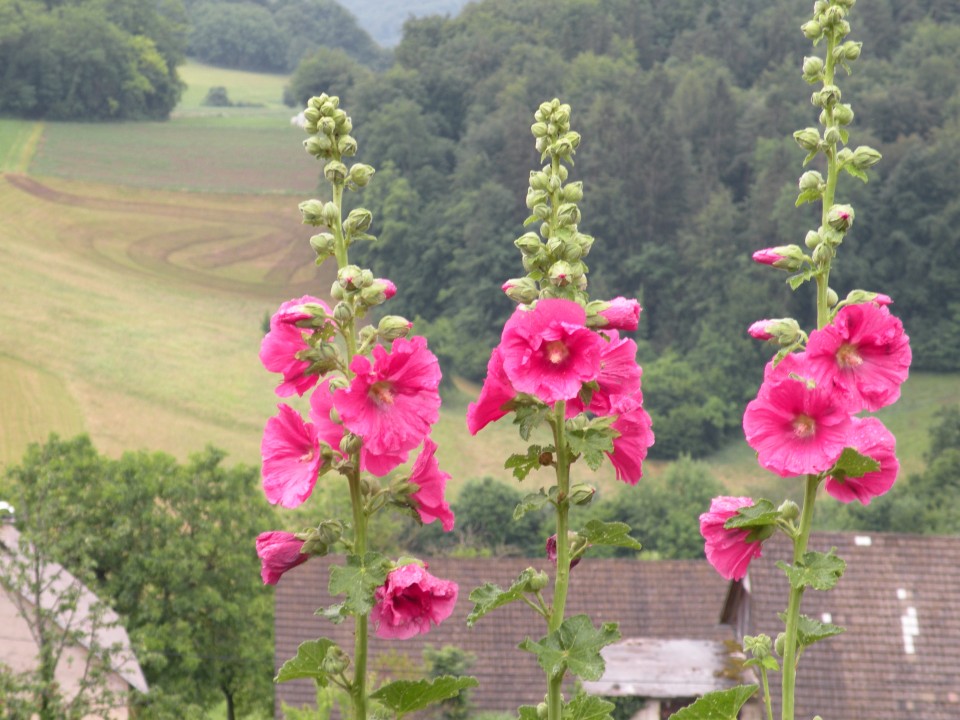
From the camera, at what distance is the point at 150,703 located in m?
29.4

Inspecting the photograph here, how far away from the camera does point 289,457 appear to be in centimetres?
380

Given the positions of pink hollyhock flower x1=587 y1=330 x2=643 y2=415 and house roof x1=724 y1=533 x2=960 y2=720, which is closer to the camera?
pink hollyhock flower x1=587 y1=330 x2=643 y2=415

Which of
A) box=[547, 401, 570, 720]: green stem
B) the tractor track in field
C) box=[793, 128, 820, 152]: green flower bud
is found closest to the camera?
box=[547, 401, 570, 720]: green stem

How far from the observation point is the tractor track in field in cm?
10206

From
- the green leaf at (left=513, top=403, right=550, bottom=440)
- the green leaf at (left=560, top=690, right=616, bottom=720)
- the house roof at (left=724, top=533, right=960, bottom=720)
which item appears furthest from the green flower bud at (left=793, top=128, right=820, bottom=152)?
the house roof at (left=724, top=533, right=960, bottom=720)

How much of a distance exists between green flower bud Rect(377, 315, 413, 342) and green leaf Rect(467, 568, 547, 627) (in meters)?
0.64

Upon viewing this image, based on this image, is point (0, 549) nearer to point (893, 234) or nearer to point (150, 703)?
point (150, 703)

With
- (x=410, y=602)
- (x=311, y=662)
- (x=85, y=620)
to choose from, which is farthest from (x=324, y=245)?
(x=85, y=620)

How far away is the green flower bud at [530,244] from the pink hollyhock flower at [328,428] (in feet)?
1.82

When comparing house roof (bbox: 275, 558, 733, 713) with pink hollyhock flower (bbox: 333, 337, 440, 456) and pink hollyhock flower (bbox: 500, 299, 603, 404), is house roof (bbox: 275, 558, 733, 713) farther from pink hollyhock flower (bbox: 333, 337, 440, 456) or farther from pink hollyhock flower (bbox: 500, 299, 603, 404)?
pink hollyhock flower (bbox: 500, 299, 603, 404)

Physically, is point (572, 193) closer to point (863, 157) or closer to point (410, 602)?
point (863, 157)

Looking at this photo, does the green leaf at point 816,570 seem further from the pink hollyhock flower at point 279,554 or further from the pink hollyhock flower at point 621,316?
the pink hollyhock flower at point 279,554

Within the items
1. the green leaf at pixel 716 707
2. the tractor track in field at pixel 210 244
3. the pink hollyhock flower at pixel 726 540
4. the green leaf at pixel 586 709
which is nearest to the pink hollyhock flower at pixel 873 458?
the pink hollyhock flower at pixel 726 540

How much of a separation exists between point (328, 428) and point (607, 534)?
72 centimetres
